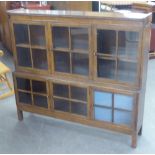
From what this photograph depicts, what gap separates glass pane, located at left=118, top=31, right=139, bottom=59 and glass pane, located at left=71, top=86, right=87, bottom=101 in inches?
18.0

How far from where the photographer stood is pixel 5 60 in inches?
165

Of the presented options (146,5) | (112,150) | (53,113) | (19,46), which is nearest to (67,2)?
(146,5)

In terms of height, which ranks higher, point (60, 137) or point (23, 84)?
point (23, 84)

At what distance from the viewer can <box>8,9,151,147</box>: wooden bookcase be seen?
1.78 metres

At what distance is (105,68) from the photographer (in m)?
1.93

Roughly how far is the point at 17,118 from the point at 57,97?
596 mm

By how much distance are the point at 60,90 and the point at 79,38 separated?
1.68 ft

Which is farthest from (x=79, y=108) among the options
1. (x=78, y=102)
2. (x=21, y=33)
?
(x=21, y=33)

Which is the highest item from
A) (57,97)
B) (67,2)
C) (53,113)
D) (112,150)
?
(67,2)

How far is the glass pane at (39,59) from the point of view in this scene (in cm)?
211

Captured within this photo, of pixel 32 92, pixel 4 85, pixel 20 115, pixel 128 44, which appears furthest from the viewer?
pixel 4 85

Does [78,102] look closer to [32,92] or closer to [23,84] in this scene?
[32,92]

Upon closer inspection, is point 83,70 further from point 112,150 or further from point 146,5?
point 146,5

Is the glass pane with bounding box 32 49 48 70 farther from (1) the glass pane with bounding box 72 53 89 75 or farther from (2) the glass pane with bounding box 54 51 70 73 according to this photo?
(1) the glass pane with bounding box 72 53 89 75
